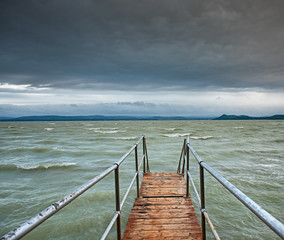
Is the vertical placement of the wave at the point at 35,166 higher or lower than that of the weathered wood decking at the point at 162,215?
lower

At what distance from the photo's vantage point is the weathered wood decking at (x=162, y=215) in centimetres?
288

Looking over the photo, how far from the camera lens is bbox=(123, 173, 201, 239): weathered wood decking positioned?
2.88m

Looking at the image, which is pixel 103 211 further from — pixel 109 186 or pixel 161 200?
pixel 161 200

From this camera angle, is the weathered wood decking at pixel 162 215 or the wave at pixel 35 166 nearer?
the weathered wood decking at pixel 162 215

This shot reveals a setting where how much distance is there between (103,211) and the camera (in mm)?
6199

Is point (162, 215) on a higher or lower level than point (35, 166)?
higher

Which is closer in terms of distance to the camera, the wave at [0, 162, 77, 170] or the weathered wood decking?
the weathered wood decking

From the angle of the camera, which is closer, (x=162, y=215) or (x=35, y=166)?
(x=162, y=215)

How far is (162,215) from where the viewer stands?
3.39 m

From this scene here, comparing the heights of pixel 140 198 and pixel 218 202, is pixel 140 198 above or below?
above

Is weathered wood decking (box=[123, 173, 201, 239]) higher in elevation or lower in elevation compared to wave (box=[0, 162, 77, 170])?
higher

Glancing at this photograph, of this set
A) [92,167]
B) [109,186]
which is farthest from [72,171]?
[109,186]

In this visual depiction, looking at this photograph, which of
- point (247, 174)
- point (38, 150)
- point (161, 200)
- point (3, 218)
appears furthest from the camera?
point (38, 150)

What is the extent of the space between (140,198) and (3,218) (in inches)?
175
